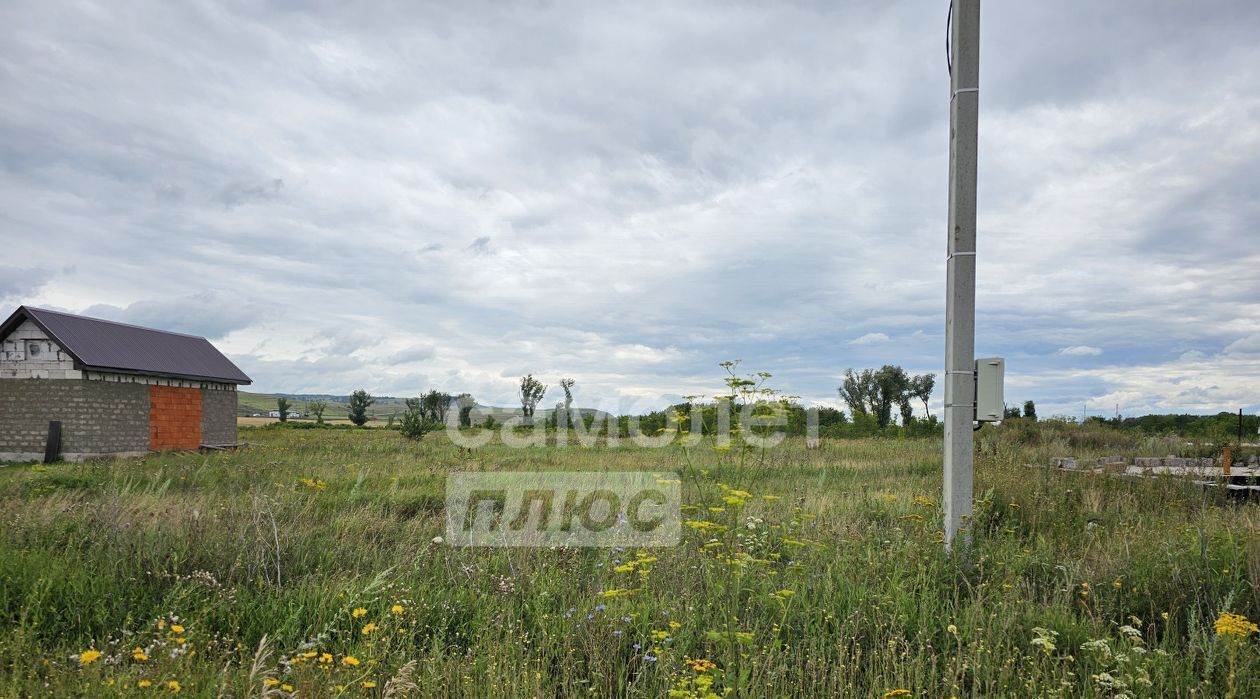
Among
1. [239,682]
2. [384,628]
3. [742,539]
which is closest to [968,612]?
[742,539]

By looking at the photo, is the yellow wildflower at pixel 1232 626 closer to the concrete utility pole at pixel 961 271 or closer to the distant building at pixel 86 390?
the concrete utility pole at pixel 961 271

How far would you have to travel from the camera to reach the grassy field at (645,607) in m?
3.59

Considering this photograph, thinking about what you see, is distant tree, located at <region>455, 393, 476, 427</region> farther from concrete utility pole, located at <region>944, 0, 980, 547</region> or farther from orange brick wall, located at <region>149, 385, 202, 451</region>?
concrete utility pole, located at <region>944, 0, 980, 547</region>

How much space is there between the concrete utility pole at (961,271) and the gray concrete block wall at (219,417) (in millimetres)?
26039

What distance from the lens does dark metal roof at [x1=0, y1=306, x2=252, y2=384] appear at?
2033 cm

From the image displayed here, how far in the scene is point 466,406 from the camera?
3922cm

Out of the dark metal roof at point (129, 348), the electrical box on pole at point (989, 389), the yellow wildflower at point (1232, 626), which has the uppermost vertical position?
the dark metal roof at point (129, 348)

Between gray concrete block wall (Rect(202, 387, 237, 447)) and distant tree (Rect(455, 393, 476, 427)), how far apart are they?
12.7 metres

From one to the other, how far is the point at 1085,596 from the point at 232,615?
5824 mm

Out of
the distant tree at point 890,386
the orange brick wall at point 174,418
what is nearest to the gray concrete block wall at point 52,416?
the orange brick wall at point 174,418

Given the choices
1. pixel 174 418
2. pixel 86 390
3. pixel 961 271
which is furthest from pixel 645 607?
pixel 174 418

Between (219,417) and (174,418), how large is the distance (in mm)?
2714

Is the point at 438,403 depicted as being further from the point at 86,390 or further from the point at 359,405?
the point at 86,390

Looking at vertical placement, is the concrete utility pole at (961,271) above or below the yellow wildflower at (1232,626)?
above
